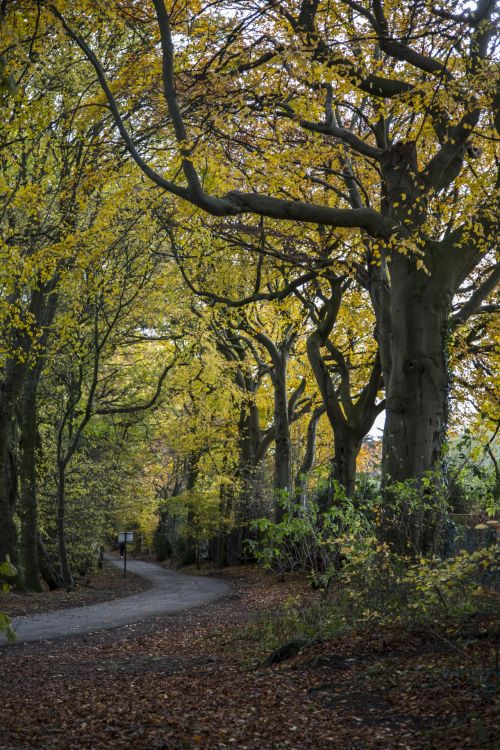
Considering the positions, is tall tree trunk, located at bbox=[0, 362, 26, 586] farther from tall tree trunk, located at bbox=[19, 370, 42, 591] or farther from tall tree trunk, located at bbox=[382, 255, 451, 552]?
tall tree trunk, located at bbox=[382, 255, 451, 552]

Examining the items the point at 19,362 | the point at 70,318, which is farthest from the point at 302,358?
the point at 19,362

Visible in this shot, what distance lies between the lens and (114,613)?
46.2 feet

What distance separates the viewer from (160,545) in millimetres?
47719

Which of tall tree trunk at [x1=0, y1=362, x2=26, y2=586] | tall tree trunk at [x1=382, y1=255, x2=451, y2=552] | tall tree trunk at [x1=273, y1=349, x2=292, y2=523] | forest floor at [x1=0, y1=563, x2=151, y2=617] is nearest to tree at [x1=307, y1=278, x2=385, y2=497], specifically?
tall tree trunk at [x1=273, y1=349, x2=292, y2=523]

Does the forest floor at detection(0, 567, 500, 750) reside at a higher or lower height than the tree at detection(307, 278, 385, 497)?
lower

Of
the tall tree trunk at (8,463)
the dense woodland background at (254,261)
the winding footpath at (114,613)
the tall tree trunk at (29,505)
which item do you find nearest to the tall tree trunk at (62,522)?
the dense woodland background at (254,261)

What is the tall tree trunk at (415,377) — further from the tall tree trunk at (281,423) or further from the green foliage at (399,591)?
the tall tree trunk at (281,423)

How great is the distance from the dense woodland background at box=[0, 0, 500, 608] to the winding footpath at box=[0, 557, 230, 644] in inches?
78.2

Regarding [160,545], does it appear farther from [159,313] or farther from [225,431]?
[159,313]

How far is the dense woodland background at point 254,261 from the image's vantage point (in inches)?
319

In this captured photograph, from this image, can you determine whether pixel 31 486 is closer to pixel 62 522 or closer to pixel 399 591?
pixel 62 522

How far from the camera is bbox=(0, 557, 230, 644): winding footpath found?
447 inches

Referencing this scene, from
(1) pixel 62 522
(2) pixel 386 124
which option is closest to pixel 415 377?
(2) pixel 386 124

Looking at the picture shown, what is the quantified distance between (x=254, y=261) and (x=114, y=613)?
7.99 m
